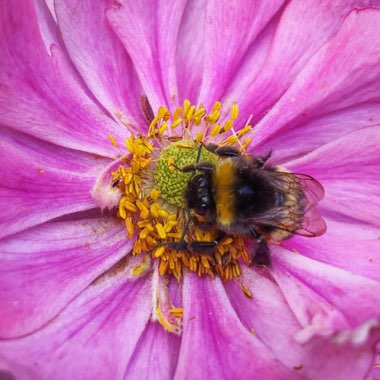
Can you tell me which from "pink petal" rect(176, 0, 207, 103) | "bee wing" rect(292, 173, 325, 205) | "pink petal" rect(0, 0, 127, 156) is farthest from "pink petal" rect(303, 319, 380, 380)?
"pink petal" rect(176, 0, 207, 103)

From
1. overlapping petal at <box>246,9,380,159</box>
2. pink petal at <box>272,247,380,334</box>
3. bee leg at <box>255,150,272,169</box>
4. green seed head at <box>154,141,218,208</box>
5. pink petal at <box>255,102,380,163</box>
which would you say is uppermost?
overlapping petal at <box>246,9,380,159</box>

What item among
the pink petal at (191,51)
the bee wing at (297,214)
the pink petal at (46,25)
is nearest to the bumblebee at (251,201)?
the bee wing at (297,214)

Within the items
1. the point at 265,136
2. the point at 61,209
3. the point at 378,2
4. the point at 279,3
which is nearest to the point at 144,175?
the point at 61,209

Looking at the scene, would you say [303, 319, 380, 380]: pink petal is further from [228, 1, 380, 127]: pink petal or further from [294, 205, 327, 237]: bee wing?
[228, 1, 380, 127]: pink petal

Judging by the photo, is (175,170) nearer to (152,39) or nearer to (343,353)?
(152,39)

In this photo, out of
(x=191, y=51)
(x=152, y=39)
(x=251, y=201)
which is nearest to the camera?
(x=251, y=201)

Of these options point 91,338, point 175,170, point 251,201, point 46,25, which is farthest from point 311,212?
point 46,25
